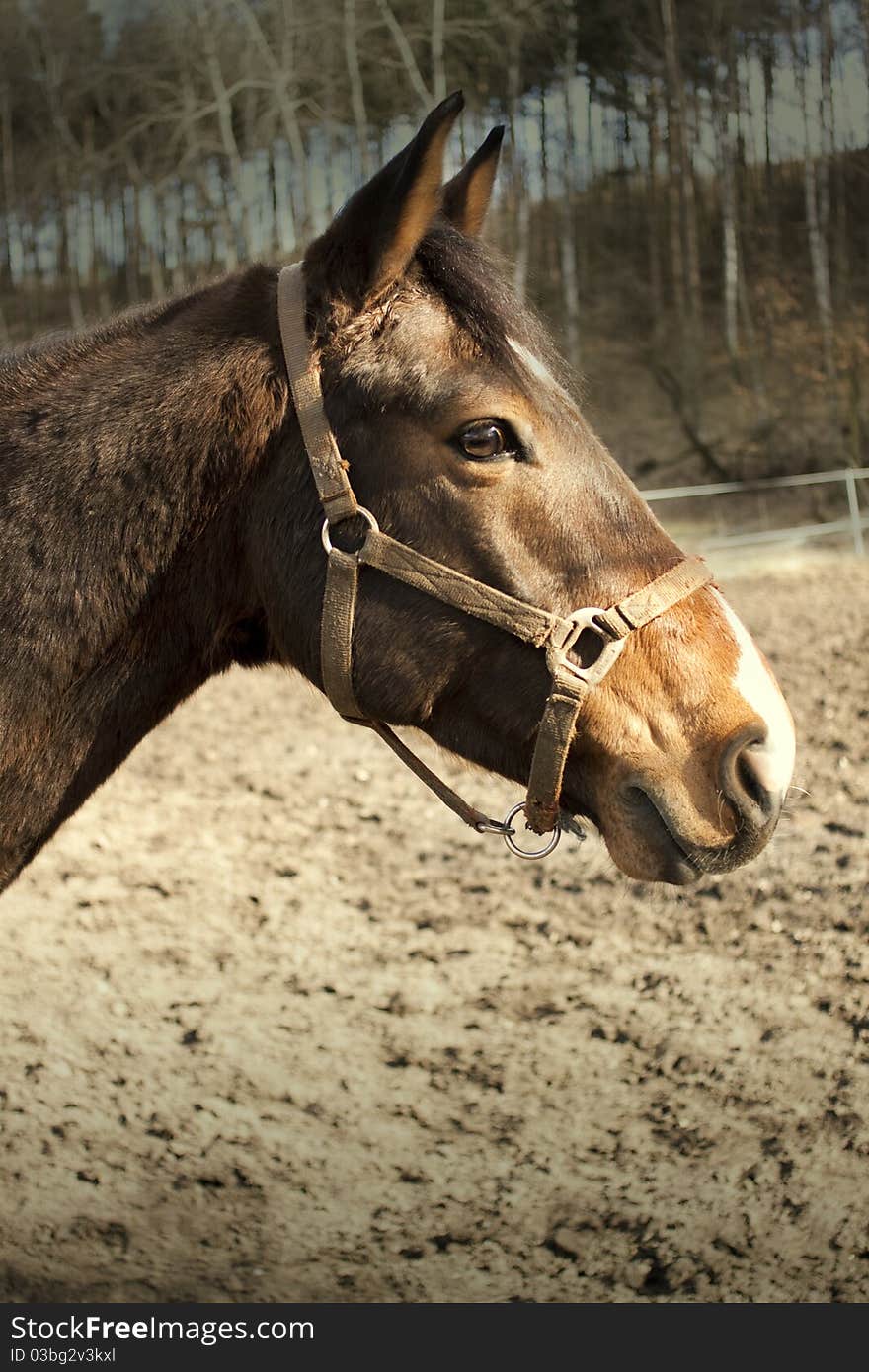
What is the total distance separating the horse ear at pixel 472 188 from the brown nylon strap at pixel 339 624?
2.82 ft

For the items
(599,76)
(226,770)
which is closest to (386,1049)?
(226,770)

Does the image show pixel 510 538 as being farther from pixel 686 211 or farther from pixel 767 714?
pixel 686 211

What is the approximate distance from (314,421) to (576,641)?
2.18ft

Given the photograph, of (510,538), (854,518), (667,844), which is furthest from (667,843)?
(854,518)

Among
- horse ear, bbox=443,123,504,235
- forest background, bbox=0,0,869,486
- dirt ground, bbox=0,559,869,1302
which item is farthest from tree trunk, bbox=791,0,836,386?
horse ear, bbox=443,123,504,235

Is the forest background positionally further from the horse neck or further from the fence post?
the horse neck

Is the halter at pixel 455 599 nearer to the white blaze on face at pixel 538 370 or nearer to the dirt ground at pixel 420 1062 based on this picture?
the white blaze on face at pixel 538 370

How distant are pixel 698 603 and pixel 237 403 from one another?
99cm

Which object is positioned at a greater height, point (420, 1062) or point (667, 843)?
point (667, 843)

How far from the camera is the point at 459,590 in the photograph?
6.79ft

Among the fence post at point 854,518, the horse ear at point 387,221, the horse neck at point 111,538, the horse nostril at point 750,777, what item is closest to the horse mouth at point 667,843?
the horse nostril at point 750,777

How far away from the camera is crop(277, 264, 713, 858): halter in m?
2.02

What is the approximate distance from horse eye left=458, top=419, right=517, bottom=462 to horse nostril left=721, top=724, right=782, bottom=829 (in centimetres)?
69

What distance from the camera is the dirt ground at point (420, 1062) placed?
3.24 m
